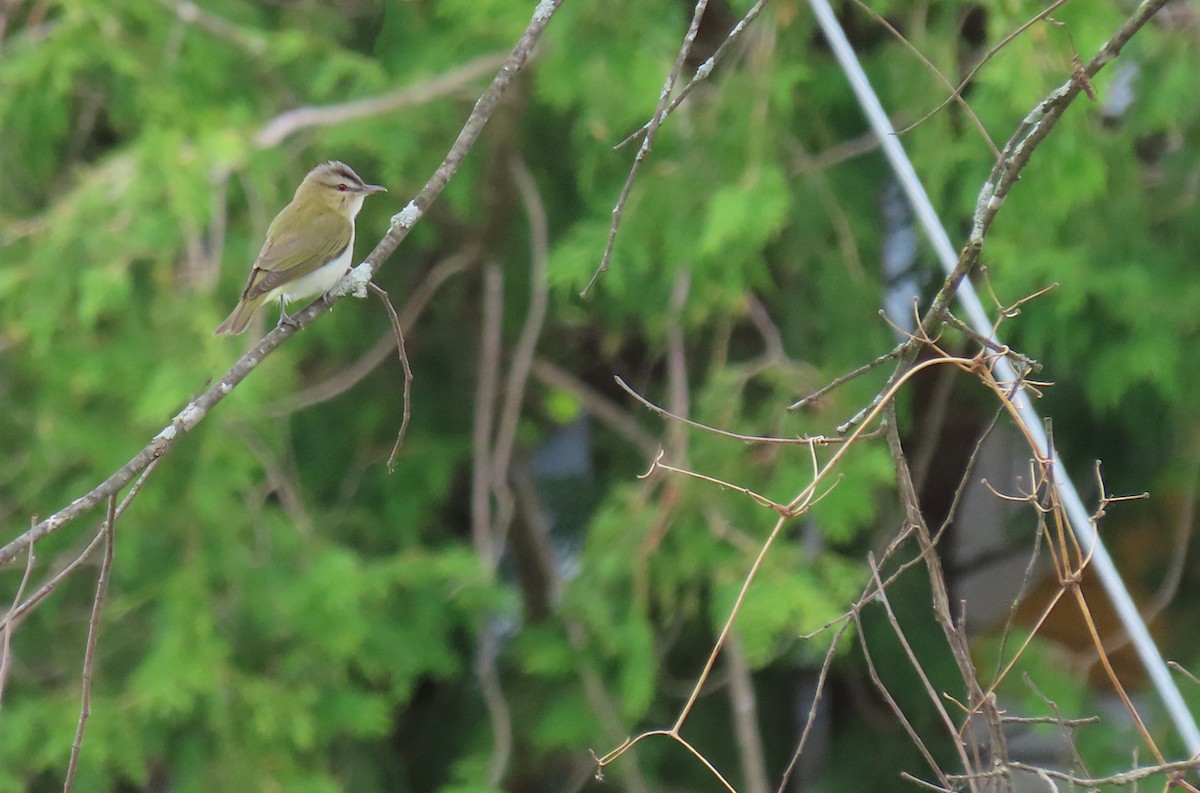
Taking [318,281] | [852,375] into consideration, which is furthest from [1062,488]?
[318,281]

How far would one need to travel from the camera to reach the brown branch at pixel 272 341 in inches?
60.0

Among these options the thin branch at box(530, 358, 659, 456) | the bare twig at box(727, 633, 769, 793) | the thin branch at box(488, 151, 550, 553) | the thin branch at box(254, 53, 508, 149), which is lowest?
the bare twig at box(727, 633, 769, 793)

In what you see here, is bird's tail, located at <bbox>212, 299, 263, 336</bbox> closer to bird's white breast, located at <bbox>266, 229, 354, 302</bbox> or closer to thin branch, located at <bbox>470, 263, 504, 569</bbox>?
bird's white breast, located at <bbox>266, 229, 354, 302</bbox>

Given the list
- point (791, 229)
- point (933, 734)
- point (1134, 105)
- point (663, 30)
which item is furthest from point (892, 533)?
point (663, 30)

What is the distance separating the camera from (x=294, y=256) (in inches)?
120

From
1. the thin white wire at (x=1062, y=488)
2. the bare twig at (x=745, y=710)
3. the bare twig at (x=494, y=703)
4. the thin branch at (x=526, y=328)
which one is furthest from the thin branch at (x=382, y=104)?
the bare twig at (x=745, y=710)

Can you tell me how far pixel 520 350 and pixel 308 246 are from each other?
3.68ft

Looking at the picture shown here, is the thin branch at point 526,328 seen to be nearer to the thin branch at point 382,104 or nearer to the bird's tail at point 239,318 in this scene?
the thin branch at point 382,104

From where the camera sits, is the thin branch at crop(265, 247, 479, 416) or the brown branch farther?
the thin branch at crop(265, 247, 479, 416)

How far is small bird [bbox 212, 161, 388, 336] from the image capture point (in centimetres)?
304

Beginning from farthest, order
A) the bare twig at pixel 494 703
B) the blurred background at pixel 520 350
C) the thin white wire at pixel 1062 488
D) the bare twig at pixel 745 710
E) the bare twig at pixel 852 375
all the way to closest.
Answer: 1. the bare twig at pixel 494 703
2. the bare twig at pixel 745 710
3. the blurred background at pixel 520 350
4. the thin white wire at pixel 1062 488
5. the bare twig at pixel 852 375

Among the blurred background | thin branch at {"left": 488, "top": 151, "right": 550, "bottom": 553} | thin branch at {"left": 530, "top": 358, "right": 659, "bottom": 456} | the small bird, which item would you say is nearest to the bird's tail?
the small bird

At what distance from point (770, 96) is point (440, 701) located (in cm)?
245

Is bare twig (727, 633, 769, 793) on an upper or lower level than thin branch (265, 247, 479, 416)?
lower
